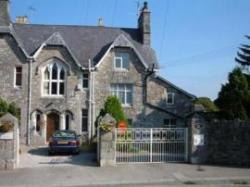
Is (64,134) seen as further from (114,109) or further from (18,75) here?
(18,75)

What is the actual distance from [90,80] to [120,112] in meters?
5.74

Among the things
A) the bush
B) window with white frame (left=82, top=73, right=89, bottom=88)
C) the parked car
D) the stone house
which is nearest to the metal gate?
the bush

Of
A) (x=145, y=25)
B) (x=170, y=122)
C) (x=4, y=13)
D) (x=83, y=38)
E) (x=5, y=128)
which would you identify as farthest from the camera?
(x=83, y=38)

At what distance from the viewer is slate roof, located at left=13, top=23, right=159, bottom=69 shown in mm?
38000

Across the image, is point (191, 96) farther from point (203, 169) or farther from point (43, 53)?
point (203, 169)

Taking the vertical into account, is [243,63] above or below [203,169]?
above

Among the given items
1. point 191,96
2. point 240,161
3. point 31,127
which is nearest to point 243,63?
point 191,96

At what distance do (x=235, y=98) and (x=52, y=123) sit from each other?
48.3ft

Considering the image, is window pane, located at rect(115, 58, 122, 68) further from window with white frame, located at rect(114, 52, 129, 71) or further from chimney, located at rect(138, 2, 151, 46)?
chimney, located at rect(138, 2, 151, 46)

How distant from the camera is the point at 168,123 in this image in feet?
124

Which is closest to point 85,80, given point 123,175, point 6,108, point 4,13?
point 6,108

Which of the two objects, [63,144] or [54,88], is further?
[54,88]

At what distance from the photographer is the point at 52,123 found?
120 ft

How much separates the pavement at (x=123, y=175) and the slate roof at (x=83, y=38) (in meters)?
17.3
